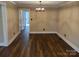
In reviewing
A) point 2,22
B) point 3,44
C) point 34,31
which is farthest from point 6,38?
point 34,31

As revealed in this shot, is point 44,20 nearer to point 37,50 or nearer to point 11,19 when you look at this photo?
point 11,19

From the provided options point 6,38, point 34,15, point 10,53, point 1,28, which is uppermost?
point 34,15

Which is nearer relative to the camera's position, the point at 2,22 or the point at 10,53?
the point at 10,53

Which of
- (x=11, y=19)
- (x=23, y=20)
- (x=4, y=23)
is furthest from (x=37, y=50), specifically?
(x=23, y=20)

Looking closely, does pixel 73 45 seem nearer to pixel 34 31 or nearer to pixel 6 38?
pixel 6 38

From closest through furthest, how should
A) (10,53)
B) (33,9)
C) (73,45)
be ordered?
(10,53) < (73,45) < (33,9)

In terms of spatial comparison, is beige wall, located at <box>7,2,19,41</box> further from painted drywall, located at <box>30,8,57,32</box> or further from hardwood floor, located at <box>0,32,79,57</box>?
painted drywall, located at <box>30,8,57,32</box>

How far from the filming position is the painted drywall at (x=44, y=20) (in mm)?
9422

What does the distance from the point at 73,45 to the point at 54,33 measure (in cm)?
390

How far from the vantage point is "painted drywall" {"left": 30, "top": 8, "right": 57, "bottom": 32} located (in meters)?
9.42

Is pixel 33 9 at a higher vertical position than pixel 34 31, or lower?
higher

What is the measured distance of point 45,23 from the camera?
960 cm

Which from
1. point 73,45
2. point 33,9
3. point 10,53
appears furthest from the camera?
point 33,9

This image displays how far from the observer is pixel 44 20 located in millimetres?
9539
